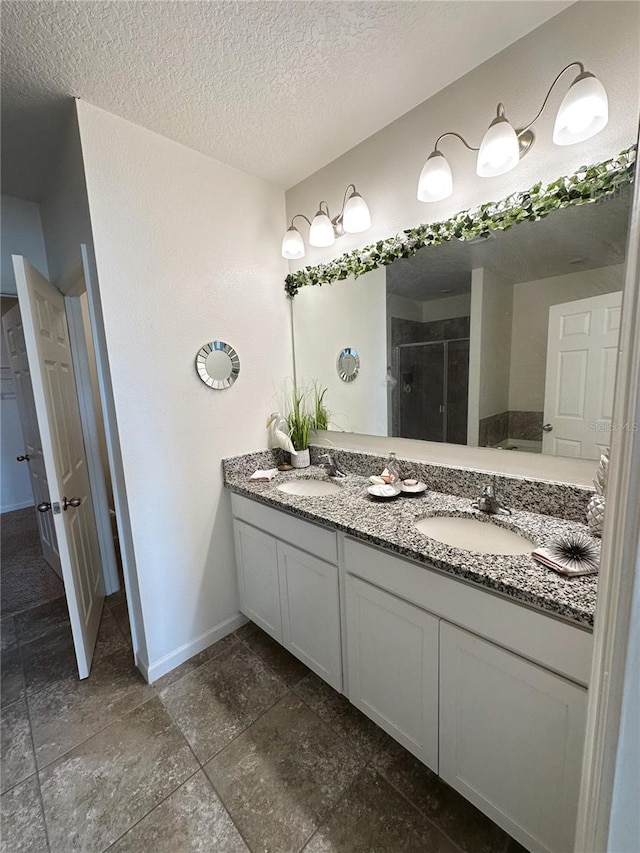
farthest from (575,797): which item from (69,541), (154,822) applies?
(69,541)

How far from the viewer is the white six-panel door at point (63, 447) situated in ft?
4.89

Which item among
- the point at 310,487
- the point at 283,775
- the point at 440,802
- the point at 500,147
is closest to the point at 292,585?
the point at 310,487

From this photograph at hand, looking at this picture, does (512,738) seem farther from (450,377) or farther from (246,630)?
(246,630)

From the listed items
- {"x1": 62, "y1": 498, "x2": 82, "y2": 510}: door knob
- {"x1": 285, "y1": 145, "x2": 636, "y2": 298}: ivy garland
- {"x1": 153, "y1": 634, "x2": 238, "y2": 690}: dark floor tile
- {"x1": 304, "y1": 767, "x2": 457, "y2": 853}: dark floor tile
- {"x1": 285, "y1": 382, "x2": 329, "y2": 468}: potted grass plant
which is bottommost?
{"x1": 304, "y1": 767, "x2": 457, "y2": 853}: dark floor tile

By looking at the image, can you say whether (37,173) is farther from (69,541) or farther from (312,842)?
(312,842)

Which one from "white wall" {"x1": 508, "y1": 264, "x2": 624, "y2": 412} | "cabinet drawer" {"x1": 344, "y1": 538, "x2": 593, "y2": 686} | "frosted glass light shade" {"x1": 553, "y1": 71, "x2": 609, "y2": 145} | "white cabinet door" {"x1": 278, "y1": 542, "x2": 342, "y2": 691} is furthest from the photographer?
"white cabinet door" {"x1": 278, "y1": 542, "x2": 342, "y2": 691}

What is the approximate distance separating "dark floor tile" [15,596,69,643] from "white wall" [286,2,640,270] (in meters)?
2.74

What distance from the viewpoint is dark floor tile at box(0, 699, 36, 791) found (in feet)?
4.25

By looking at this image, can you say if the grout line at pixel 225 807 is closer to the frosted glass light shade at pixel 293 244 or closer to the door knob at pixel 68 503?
the door knob at pixel 68 503

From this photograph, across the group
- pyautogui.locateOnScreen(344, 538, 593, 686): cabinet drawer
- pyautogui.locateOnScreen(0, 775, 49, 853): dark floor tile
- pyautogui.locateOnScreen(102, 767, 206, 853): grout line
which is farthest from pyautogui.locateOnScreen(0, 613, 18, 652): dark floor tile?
pyautogui.locateOnScreen(344, 538, 593, 686): cabinet drawer

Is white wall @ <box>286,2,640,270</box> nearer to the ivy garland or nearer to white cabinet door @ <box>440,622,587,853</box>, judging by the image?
Result: the ivy garland

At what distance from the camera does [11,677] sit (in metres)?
1.73

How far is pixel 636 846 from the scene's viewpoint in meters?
0.53

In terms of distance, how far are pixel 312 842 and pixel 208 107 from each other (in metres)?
2.63
